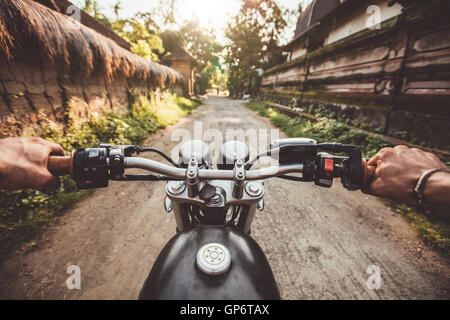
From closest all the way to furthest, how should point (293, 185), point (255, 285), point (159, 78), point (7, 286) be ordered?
1. point (255, 285)
2. point (7, 286)
3. point (293, 185)
4. point (159, 78)

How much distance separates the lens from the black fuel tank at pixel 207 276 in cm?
70

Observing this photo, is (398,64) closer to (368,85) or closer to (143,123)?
(368,85)

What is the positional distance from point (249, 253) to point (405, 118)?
19.3 feet

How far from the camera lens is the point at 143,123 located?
23.5 ft

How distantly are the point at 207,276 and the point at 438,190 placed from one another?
1010 millimetres

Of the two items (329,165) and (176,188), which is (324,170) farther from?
(176,188)

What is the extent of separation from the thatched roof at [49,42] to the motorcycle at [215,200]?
12.4 feet

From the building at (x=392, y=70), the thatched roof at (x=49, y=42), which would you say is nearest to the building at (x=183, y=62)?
the building at (x=392, y=70)

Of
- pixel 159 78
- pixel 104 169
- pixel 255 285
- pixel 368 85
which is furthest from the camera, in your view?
pixel 159 78

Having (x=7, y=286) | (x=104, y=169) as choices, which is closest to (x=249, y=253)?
(x=104, y=169)

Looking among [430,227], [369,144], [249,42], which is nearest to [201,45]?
[249,42]

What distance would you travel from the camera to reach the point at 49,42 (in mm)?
3549

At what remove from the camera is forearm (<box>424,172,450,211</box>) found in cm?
77

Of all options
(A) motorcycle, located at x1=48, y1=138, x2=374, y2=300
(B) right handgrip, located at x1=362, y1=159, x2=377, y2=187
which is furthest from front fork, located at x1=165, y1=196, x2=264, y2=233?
(B) right handgrip, located at x1=362, y1=159, x2=377, y2=187
